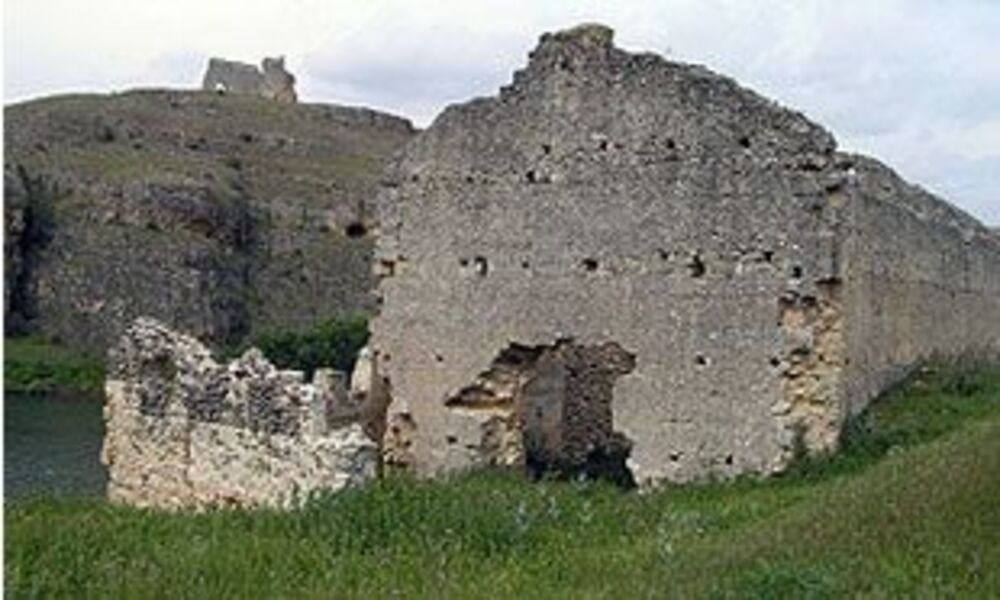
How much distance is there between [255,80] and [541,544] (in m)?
109

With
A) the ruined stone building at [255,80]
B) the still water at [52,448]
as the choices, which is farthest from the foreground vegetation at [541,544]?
the ruined stone building at [255,80]

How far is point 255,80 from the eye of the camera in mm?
116562

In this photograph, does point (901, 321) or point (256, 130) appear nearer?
point (901, 321)

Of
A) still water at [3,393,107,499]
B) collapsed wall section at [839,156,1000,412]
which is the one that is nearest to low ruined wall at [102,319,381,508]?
still water at [3,393,107,499]

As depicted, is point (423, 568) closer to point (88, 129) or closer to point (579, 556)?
point (579, 556)

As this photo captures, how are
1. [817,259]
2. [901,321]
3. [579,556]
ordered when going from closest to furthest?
1. [579,556]
2. [817,259]
3. [901,321]

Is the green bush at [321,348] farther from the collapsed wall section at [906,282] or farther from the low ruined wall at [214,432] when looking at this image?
the low ruined wall at [214,432]

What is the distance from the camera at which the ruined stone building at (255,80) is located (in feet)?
372

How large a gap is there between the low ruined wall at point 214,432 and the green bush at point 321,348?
94.1ft

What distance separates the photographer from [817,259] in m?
15.3

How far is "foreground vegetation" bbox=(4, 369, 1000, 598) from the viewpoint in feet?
27.1

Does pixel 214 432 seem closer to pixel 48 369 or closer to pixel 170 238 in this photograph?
pixel 48 369

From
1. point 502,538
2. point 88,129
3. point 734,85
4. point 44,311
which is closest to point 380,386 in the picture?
point 734,85

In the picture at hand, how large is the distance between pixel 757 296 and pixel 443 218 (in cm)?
351
